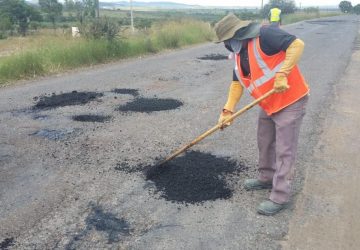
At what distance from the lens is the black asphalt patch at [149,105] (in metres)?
6.64

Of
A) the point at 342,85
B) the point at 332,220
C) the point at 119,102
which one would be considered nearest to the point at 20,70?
the point at 119,102

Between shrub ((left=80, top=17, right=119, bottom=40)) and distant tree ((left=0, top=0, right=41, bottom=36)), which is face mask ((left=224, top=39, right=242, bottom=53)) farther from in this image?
distant tree ((left=0, top=0, right=41, bottom=36))

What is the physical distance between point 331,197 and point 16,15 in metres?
47.2

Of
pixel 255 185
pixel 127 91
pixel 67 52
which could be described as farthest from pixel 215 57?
pixel 255 185

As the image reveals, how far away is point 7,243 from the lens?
2.86 metres

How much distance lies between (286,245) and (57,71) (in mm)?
8634

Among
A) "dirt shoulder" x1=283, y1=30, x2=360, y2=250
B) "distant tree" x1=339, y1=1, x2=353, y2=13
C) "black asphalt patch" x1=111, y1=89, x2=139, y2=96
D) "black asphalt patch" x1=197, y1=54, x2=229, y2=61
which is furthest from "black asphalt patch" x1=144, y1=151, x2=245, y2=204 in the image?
"distant tree" x1=339, y1=1, x2=353, y2=13

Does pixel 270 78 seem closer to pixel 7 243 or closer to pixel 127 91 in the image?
pixel 7 243

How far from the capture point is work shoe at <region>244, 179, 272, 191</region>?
374cm

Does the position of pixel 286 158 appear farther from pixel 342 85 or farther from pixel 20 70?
pixel 20 70

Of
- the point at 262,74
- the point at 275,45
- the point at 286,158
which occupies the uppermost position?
the point at 275,45

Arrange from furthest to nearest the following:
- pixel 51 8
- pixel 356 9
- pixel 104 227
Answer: pixel 356 9 < pixel 51 8 < pixel 104 227

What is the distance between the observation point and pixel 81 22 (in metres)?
12.9

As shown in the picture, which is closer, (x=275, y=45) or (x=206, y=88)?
(x=275, y=45)
